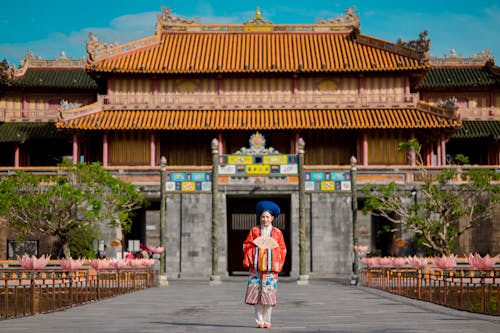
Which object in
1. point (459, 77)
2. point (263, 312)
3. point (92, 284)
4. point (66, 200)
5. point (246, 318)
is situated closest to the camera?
point (263, 312)

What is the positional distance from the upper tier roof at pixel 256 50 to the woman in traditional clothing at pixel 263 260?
115 feet

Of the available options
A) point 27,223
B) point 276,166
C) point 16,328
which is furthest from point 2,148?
point 16,328

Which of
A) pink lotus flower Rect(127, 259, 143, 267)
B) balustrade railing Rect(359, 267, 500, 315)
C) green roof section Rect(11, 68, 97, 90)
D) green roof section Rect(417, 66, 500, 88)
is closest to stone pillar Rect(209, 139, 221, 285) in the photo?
pink lotus flower Rect(127, 259, 143, 267)

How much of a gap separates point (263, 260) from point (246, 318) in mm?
2187

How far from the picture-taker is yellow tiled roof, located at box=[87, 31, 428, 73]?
48.0m

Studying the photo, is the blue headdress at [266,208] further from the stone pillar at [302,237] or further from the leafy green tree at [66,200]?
the leafy green tree at [66,200]

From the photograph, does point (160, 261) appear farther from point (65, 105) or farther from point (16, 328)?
point (16, 328)

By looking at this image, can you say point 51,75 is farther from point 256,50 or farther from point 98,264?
point 98,264

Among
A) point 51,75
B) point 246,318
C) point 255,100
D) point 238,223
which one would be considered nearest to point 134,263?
point 238,223

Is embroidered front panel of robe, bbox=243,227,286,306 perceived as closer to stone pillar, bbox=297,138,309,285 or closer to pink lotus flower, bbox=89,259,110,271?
pink lotus flower, bbox=89,259,110,271

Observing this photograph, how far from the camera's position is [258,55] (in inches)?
1953

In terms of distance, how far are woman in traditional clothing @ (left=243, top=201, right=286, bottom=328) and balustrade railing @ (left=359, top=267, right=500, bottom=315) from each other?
14.5 feet

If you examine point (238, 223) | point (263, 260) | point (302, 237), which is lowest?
point (263, 260)

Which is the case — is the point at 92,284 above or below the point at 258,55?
below
